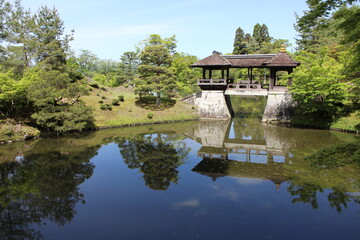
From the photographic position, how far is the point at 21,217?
11.2 metres

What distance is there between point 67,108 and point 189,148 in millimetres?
13884

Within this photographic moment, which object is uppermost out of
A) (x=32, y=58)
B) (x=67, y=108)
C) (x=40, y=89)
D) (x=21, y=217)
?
(x=32, y=58)

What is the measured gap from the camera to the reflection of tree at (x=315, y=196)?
1143 centimetres

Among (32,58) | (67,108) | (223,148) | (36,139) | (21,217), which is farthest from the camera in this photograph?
(32,58)

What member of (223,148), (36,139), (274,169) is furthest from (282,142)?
(36,139)

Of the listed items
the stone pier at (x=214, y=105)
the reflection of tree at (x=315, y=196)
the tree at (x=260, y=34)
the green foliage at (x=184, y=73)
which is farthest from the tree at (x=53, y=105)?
the tree at (x=260, y=34)

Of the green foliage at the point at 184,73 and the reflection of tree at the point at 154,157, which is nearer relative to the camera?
the reflection of tree at the point at 154,157

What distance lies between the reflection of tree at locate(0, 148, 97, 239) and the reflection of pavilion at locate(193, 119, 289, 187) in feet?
25.4

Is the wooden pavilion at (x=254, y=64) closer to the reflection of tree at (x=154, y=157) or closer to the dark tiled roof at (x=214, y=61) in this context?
the dark tiled roof at (x=214, y=61)

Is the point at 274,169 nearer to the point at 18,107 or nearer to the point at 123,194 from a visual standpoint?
the point at 123,194

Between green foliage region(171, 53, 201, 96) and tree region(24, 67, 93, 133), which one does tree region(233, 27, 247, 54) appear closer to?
green foliage region(171, 53, 201, 96)

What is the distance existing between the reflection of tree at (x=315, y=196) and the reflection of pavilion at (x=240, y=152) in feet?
3.87

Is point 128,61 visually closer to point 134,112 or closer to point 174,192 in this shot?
point 134,112

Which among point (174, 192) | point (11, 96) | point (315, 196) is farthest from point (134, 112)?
point (315, 196)
